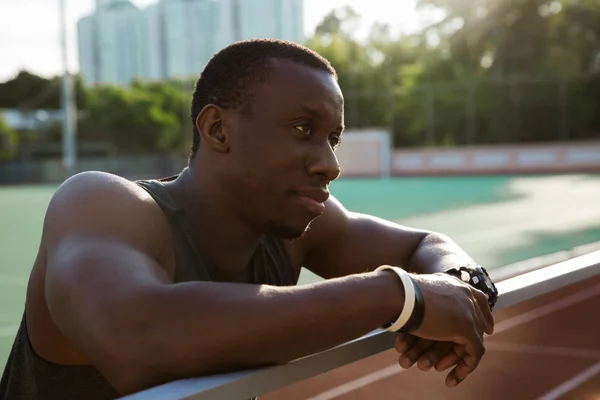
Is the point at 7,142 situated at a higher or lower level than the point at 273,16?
lower

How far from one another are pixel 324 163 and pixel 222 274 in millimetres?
343

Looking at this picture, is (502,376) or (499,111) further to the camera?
(499,111)

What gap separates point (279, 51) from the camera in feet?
5.08

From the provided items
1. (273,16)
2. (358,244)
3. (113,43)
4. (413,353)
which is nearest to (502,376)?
(358,244)

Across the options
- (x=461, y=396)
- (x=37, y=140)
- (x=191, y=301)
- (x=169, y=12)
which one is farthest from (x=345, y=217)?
(x=169, y=12)

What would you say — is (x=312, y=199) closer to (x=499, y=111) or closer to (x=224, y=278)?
(x=224, y=278)

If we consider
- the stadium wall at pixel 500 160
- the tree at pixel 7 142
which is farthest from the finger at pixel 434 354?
the tree at pixel 7 142

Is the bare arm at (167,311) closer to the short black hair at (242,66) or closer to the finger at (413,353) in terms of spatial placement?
the finger at (413,353)

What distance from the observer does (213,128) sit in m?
1.58

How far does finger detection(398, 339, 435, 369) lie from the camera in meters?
1.49

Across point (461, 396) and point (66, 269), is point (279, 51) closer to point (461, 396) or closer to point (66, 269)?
point (66, 269)

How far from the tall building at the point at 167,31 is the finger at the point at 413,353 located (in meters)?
52.6

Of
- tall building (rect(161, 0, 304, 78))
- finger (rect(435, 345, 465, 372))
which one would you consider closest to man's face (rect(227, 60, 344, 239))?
finger (rect(435, 345, 465, 372))

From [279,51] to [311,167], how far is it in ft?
0.73
